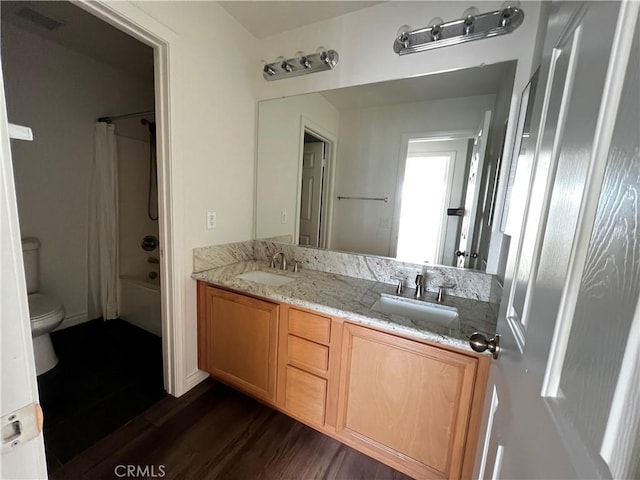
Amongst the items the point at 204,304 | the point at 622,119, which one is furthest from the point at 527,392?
the point at 204,304

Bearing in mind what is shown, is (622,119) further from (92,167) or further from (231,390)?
(92,167)

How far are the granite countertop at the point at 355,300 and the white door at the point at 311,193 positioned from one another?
0.28m

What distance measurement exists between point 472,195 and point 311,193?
107cm

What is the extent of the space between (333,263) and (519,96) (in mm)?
1356

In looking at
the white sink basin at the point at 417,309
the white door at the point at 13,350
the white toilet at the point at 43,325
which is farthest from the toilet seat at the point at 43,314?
the white sink basin at the point at 417,309

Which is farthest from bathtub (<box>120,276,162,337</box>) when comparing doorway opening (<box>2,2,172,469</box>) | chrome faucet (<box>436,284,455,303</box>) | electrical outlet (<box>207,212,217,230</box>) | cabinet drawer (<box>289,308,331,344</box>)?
chrome faucet (<box>436,284,455,303</box>)

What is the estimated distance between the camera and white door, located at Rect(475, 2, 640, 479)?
27 cm

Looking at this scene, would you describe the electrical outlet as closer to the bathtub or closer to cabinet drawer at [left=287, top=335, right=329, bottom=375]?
cabinet drawer at [left=287, top=335, right=329, bottom=375]

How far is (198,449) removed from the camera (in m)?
1.37

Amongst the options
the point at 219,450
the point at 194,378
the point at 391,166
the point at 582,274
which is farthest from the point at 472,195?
the point at 194,378

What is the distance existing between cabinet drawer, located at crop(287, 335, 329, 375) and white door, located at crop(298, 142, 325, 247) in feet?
2.51

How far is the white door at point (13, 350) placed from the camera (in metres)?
0.39

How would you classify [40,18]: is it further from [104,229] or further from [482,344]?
[482,344]

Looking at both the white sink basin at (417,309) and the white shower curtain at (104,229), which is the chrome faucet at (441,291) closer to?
the white sink basin at (417,309)
